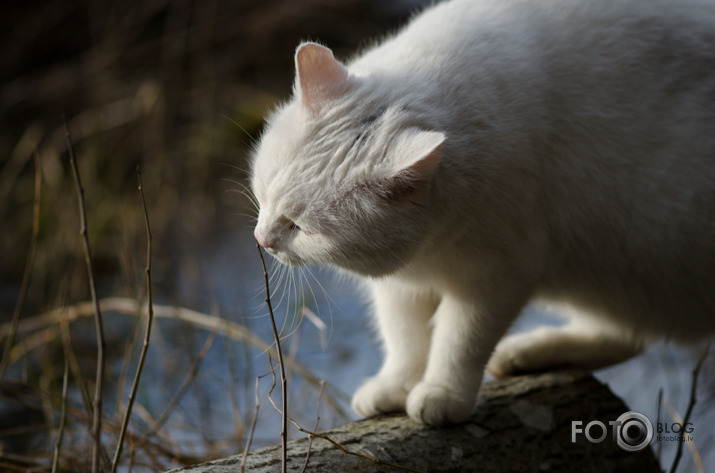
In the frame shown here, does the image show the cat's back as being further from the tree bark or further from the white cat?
the tree bark

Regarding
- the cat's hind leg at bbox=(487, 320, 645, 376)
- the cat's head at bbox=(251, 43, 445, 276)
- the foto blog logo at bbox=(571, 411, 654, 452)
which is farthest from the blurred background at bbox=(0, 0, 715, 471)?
the cat's head at bbox=(251, 43, 445, 276)

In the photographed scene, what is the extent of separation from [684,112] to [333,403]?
91cm

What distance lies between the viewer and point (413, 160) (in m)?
0.82

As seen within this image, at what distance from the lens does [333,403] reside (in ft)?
4.91

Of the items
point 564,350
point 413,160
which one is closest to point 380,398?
point 564,350

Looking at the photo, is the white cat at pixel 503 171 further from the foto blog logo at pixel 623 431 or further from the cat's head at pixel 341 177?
the foto blog logo at pixel 623 431

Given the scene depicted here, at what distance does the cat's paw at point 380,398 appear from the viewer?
3.98ft

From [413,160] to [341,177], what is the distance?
4.6 inches

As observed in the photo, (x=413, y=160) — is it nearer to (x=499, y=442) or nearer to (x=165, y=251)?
(x=499, y=442)

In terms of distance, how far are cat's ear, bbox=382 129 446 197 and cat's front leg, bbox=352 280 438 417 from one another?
373 millimetres

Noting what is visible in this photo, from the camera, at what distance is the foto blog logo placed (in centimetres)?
119

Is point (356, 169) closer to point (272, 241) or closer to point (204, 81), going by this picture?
point (272, 241)

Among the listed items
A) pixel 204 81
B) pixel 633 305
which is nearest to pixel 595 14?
pixel 633 305

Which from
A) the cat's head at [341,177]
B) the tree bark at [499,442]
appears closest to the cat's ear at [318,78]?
the cat's head at [341,177]
